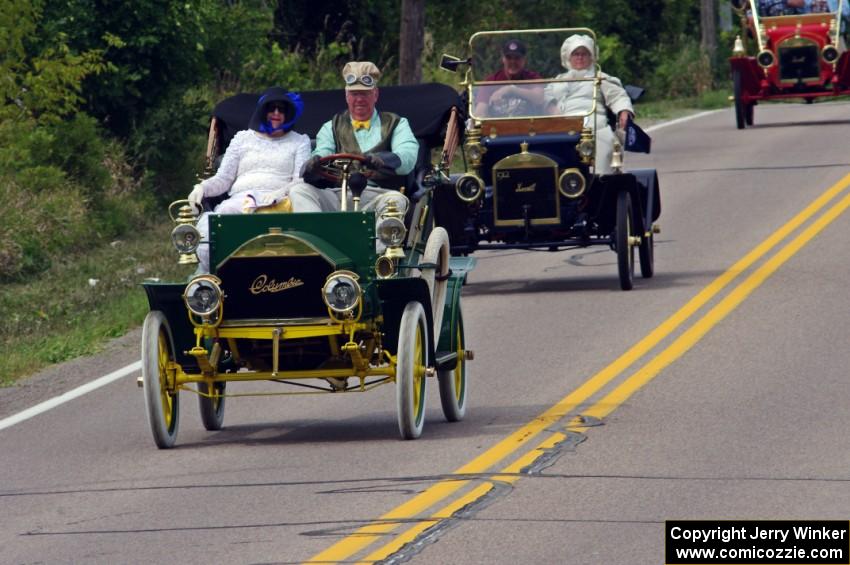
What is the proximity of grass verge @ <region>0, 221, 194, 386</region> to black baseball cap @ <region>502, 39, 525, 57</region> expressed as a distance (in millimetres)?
3340

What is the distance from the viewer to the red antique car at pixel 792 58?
30203 mm

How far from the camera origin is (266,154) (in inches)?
459

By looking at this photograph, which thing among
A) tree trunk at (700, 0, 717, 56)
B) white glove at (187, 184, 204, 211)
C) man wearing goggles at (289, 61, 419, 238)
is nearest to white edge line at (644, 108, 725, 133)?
tree trunk at (700, 0, 717, 56)

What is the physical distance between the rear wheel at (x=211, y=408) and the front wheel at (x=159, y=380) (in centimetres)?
32

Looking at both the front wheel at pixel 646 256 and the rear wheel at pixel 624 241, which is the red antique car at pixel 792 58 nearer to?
the front wheel at pixel 646 256

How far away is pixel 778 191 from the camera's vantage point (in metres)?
22.2

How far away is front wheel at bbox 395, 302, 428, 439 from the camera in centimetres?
997

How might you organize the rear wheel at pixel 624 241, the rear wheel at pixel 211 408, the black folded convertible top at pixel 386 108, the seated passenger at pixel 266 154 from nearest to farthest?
the rear wheel at pixel 211 408
the seated passenger at pixel 266 154
the black folded convertible top at pixel 386 108
the rear wheel at pixel 624 241

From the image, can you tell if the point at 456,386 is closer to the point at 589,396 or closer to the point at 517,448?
the point at 589,396

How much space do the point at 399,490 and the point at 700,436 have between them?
6.22 ft

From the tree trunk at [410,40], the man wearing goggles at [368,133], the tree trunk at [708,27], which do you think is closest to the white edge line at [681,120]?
the tree trunk at [410,40]

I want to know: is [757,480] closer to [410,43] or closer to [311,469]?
[311,469]

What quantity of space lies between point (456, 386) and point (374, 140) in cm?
172

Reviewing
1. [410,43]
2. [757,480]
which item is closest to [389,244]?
[757,480]
